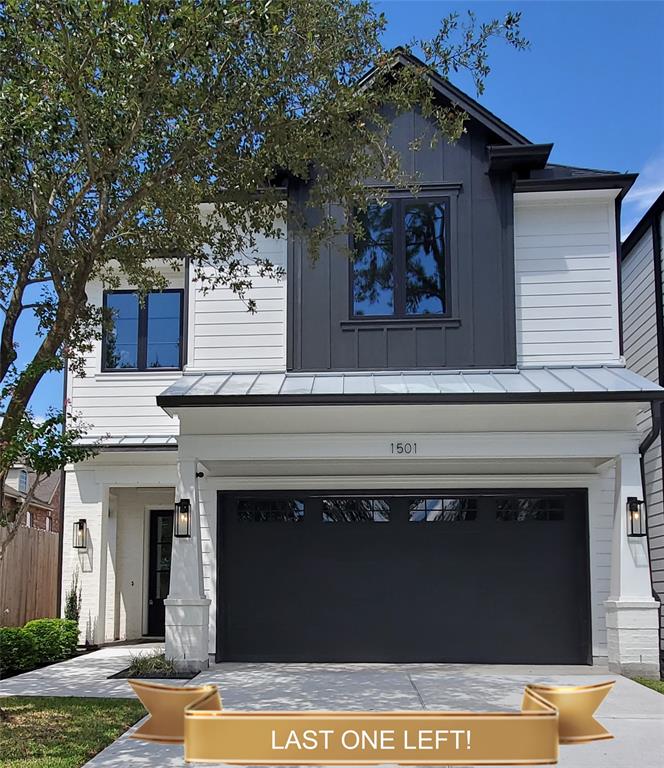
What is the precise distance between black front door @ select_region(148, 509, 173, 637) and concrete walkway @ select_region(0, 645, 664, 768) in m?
2.41

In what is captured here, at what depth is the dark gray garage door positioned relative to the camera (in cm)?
1170

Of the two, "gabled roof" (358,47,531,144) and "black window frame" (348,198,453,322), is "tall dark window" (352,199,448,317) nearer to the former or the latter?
"black window frame" (348,198,453,322)

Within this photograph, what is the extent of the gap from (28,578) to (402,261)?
7976 mm

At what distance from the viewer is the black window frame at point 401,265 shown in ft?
39.8

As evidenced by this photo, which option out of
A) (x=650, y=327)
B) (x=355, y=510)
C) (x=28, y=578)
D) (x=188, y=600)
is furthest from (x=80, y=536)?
(x=650, y=327)

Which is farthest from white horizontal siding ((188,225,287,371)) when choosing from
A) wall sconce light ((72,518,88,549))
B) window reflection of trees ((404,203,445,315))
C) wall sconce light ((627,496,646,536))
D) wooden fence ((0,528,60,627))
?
wall sconce light ((627,496,646,536))

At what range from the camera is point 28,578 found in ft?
46.6

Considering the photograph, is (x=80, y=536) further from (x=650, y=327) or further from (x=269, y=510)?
(x=650, y=327)

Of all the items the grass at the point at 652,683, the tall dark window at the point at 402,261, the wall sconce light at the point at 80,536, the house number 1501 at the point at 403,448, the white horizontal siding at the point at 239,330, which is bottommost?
the grass at the point at 652,683

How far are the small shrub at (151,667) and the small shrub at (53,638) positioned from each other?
6.27 ft

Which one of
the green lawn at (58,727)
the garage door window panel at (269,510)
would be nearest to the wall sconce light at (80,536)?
the garage door window panel at (269,510)

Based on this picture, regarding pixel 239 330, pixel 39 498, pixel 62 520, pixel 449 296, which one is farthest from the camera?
pixel 39 498

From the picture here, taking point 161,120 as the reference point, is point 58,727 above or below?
below

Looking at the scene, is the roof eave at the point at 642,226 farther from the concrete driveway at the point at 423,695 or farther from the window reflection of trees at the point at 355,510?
the concrete driveway at the point at 423,695
